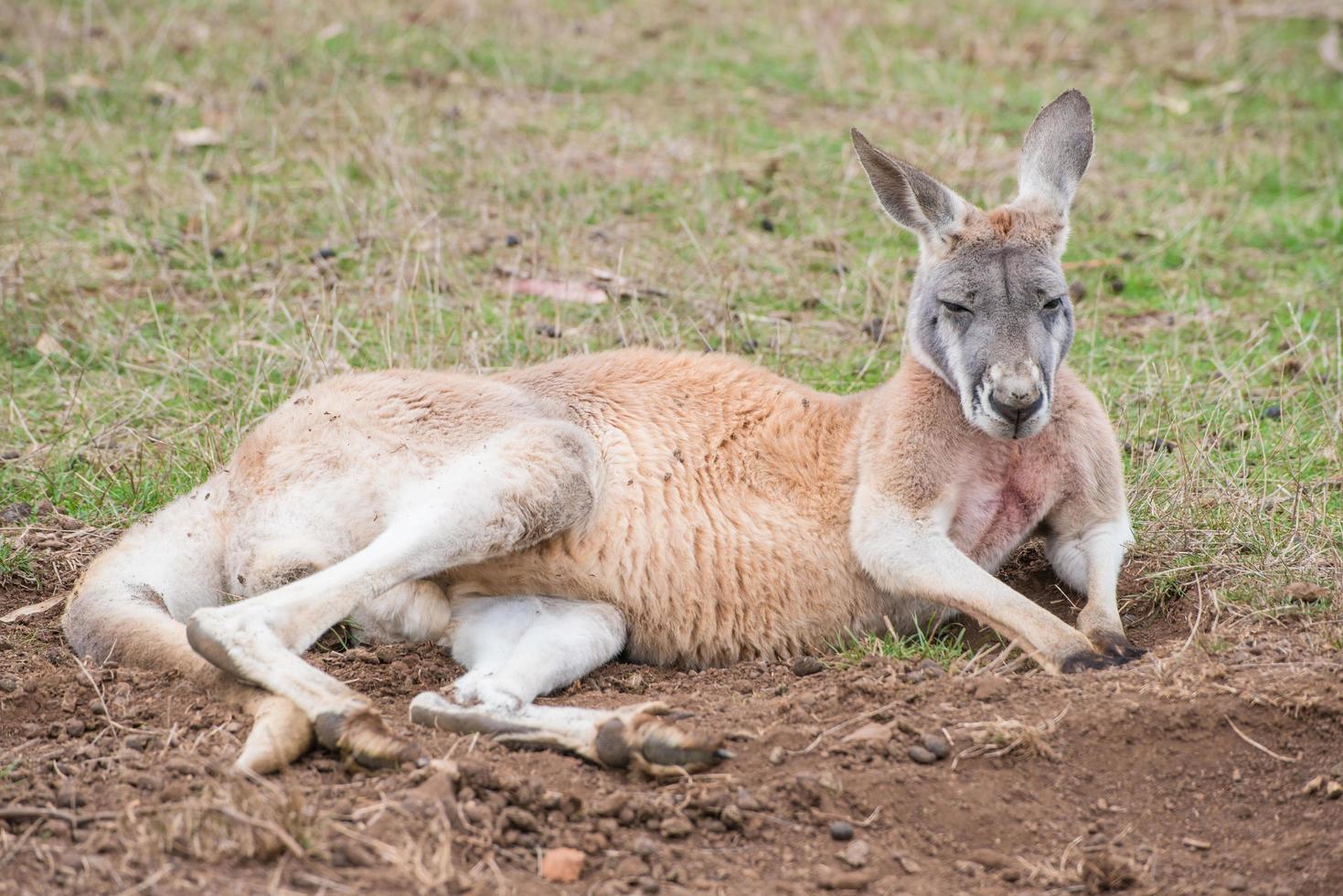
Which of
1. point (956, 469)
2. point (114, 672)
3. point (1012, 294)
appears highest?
point (1012, 294)

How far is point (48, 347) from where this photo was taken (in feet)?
19.0

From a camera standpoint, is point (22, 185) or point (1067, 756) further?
point (22, 185)

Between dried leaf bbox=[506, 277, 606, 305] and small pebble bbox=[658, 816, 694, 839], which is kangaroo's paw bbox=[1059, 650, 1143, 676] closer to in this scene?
small pebble bbox=[658, 816, 694, 839]

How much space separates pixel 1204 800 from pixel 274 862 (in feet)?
6.32

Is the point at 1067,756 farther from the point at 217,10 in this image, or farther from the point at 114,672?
the point at 217,10

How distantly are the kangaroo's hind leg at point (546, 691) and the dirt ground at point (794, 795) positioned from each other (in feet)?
0.21

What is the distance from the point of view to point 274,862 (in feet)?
8.75

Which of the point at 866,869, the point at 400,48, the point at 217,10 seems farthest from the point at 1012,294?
the point at 217,10

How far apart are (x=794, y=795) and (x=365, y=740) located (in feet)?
3.03

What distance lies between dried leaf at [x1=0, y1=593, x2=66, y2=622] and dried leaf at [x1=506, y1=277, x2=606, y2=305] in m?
2.38

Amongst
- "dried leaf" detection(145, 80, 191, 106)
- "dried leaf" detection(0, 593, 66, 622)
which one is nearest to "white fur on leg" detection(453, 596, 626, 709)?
"dried leaf" detection(0, 593, 66, 622)

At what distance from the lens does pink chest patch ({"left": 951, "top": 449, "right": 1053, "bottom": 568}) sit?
13.5 ft

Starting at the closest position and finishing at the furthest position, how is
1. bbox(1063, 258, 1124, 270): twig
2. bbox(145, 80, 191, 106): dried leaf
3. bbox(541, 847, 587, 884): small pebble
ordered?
bbox(541, 847, 587, 884): small pebble < bbox(1063, 258, 1124, 270): twig < bbox(145, 80, 191, 106): dried leaf

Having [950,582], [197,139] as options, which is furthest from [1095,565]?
[197,139]
